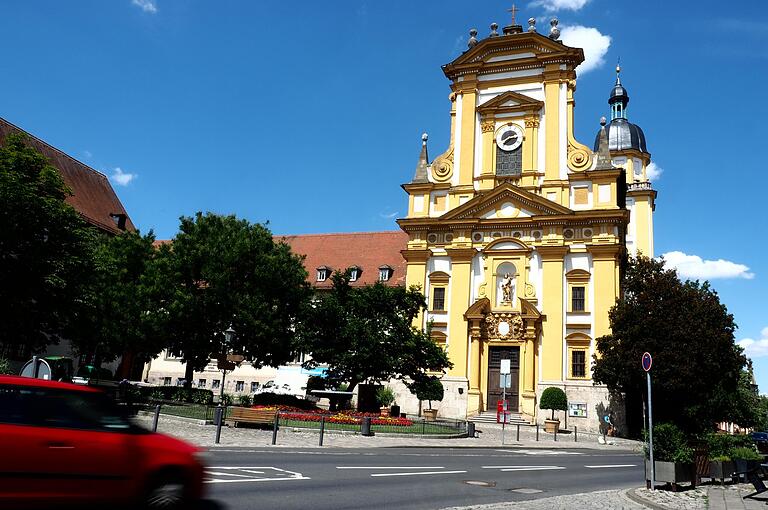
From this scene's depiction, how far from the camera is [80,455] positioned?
6.91 metres

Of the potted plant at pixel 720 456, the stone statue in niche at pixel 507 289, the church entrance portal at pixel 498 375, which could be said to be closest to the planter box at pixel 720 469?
the potted plant at pixel 720 456

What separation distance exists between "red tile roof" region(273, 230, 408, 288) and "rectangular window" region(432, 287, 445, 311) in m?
6.92

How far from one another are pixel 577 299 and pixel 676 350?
7.40m

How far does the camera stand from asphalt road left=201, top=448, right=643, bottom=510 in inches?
393

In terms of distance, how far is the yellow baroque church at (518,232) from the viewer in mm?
41031

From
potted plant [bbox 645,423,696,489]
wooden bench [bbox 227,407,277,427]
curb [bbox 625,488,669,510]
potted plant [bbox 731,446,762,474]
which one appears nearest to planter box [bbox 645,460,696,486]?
potted plant [bbox 645,423,696,489]

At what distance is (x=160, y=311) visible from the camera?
34781mm

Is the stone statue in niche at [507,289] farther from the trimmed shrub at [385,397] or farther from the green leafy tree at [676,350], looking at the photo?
the trimmed shrub at [385,397]

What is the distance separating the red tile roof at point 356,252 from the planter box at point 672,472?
1483 inches

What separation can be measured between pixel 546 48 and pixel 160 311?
31476mm

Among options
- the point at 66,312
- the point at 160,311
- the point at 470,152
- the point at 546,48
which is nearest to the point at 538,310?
the point at 470,152

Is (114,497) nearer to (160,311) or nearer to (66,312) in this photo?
(66,312)

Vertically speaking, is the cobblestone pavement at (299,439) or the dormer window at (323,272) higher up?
the dormer window at (323,272)

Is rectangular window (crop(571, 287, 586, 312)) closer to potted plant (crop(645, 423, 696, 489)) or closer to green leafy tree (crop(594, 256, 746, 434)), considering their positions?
green leafy tree (crop(594, 256, 746, 434))
